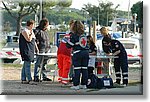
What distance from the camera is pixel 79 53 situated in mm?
8586

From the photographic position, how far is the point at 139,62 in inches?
337

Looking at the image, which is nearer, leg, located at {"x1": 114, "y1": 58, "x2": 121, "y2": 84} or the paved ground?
the paved ground

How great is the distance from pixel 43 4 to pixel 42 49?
70 cm

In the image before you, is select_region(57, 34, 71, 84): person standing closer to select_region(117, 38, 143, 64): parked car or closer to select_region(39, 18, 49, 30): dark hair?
select_region(39, 18, 49, 30): dark hair

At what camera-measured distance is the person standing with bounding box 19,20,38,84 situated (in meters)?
8.58

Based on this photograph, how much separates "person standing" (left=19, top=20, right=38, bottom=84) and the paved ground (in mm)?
97

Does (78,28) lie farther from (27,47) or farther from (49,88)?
(49,88)

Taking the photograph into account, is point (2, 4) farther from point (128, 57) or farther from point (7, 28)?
point (128, 57)

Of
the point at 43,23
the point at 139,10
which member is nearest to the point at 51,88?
the point at 43,23

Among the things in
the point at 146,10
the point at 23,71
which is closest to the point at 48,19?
the point at 23,71

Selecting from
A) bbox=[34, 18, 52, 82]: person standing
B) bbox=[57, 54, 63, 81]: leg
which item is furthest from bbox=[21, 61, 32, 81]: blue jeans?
bbox=[57, 54, 63, 81]: leg

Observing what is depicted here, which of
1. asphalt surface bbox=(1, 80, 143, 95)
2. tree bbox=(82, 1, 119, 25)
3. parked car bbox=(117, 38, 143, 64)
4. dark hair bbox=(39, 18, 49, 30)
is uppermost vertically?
tree bbox=(82, 1, 119, 25)

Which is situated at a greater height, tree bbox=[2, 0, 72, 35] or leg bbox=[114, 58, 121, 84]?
tree bbox=[2, 0, 72, 35]

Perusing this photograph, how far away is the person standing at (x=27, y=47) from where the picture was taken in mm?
8578
